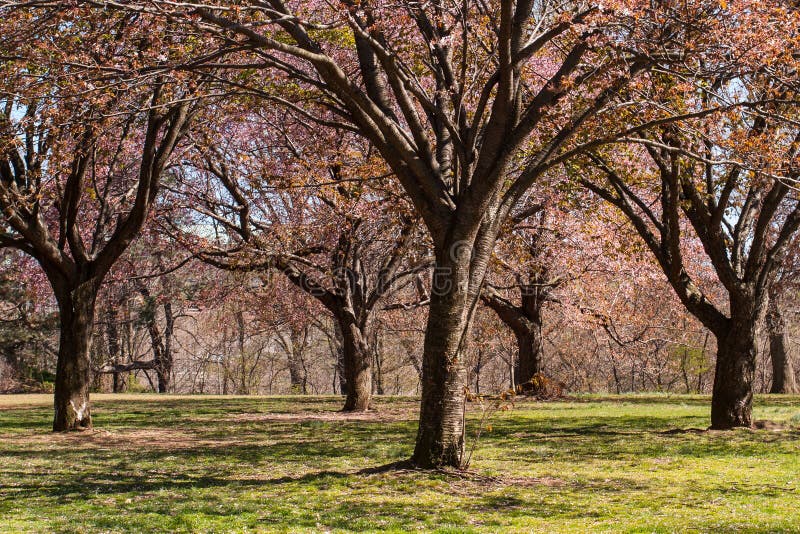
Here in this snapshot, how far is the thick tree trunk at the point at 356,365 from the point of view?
23422mm

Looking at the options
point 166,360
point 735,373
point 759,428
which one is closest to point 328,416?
point 735,373

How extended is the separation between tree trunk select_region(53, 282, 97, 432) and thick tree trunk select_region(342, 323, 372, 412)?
7817 millimetres

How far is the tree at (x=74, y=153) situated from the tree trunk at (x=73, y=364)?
0.9 inches

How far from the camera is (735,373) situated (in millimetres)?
16281

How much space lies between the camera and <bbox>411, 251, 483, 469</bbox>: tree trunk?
11.1 meters

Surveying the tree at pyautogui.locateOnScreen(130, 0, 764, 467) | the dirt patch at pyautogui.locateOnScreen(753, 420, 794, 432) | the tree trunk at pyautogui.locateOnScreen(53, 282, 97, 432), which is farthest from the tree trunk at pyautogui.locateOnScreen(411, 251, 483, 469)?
the tree trunk at pyautogui.locateOnScreen(53, 282, 97, 432)

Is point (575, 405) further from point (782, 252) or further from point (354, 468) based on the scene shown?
point (354, 468)

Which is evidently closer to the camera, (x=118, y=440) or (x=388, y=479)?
(x=388, y=479)

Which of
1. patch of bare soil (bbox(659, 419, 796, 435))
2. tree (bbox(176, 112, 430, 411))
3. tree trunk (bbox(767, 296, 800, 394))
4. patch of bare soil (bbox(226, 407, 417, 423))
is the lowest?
patch of bare soil (bbox(226, 407, 417, 423))

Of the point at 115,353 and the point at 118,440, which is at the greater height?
the point at 115,353

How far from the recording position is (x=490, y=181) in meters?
11.3

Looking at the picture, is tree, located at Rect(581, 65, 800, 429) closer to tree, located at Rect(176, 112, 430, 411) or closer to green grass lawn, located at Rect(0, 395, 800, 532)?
green grass lawn, located at Rect(0, 395, 800, 532)

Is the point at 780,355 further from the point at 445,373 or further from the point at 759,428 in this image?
the point at 445,373

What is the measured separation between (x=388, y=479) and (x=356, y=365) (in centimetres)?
1296
